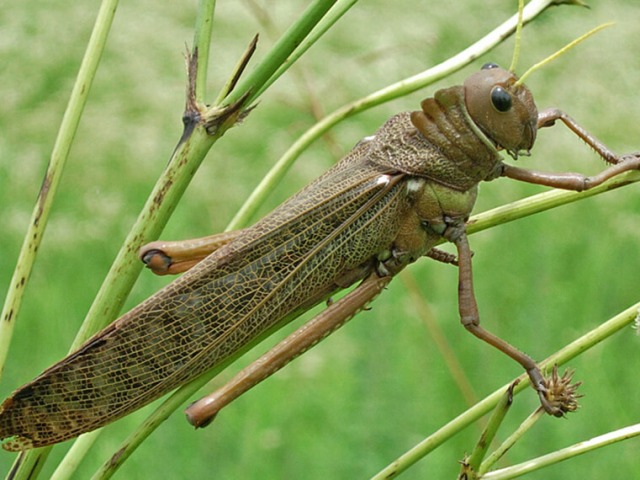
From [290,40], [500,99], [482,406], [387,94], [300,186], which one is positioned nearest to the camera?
[290,40]

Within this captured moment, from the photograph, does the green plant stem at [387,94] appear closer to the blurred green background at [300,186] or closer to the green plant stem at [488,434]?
the green plant stem at [488,434]

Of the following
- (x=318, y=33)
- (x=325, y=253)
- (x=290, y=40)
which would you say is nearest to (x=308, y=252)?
(x=325, y=253)

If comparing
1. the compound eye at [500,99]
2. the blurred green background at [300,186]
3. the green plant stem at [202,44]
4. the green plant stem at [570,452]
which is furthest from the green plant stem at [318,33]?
the blurred green background at [300,186]

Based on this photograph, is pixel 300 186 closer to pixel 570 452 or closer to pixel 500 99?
pixel 500 99

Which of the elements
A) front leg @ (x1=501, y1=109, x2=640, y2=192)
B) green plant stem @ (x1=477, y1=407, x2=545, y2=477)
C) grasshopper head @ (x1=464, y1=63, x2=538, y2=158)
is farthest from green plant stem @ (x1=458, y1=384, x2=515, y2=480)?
grasshopper head @ (x1=464, y1=63, x2=538, y2=158)

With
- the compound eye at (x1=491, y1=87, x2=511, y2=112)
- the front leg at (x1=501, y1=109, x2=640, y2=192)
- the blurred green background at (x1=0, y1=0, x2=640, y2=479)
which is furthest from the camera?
the blurred green background at (x1=0, y1=0, x2=640, y2=479)

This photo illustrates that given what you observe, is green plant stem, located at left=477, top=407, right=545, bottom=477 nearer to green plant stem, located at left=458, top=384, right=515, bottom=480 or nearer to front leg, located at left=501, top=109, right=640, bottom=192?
green plant stem, located at left=458, top=384, right=515, bottom=480
